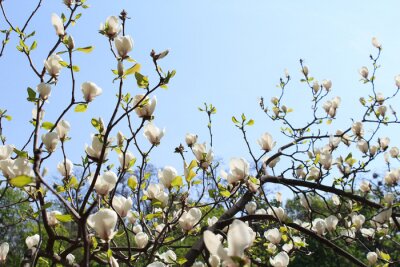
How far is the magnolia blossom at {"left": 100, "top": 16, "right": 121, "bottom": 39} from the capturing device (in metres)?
1.59

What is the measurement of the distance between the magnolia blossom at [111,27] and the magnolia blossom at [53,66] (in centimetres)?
25

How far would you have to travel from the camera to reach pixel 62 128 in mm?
1725

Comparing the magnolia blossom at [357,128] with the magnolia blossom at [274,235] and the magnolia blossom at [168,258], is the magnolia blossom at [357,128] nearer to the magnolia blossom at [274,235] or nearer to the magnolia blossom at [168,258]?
the magnolia blossom at [274,235]

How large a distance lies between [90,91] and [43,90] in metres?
0.23

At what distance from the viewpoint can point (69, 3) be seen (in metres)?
2.12

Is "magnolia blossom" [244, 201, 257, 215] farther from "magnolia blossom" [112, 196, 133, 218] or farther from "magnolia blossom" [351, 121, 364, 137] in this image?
"magnolia blossom" [112, 196, 133, 218]

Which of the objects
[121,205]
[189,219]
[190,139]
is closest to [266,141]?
[190,139]

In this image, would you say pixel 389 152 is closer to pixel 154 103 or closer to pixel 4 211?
pixel 154 103

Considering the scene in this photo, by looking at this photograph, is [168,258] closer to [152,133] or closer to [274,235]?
[152,133]

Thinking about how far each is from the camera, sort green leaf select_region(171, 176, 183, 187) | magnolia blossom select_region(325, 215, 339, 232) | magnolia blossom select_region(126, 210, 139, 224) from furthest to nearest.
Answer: magnolia blossom select_region(325, 215, 339, 232), magnolia blossom select_region(126, 210, 139, 224), green leaf select_region(171, 176, 183, 187)

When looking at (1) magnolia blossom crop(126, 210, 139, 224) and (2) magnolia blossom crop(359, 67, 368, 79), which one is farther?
(2) magnolia blossom crop(359, 67, 368, 79)

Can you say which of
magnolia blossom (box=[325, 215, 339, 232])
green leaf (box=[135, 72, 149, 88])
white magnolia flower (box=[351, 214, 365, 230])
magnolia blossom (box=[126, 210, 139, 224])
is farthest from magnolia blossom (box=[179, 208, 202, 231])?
white magnolia flower (box=[351, 214, 365, 230])

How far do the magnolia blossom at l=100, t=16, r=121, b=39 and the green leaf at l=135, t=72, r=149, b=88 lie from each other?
24 cm

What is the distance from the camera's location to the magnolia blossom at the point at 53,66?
1.70 metres
